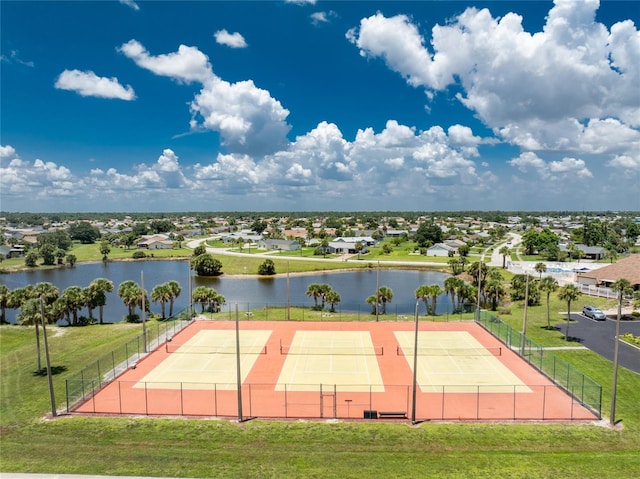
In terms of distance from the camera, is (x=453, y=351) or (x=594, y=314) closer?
(x=453, y=351)

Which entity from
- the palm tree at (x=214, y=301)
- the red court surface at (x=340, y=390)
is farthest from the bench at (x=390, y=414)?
the palm tree at (x=214, y=301)

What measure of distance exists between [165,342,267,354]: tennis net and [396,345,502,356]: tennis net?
11.3 metres

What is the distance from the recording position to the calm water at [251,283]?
211 ft

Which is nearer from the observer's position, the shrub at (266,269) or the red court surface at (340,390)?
the red court surface at (340,390)

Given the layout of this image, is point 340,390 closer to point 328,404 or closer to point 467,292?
point 328,404

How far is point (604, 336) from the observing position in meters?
39.1

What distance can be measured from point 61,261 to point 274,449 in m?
113

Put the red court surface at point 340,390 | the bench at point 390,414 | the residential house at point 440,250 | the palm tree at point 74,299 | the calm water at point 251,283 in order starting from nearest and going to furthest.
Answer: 1. the bench at point 390,414
2. the red court surface at point 340,390
3. the palm tree at point 74,299
4. the calm water at point 251,283
5. the residential house at point 440,250

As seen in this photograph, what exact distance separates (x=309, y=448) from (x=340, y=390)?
7161 millimetres

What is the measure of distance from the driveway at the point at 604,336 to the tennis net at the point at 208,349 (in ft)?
89.3

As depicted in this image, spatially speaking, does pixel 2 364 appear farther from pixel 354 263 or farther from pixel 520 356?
pixel 354 263

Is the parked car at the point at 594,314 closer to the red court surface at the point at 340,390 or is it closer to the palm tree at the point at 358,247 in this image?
the red court surface at the point at 340,390

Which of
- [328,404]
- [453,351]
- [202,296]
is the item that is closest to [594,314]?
[453,351]

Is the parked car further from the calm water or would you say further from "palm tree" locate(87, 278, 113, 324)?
"palm tree" locate(87, 278, 113, 324)
